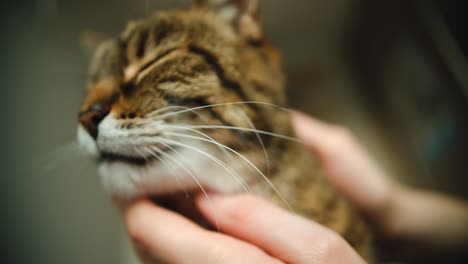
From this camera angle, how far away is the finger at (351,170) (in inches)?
26.0

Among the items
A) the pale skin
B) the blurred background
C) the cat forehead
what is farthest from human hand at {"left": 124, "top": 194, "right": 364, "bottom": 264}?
the cat forehead

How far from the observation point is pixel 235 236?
1.24ft

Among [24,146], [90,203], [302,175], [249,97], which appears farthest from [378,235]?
[24,146]

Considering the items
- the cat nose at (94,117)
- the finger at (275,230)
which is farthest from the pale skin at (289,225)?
the cat nose at (94,117)

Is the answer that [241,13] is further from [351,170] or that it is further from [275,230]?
[351,170]

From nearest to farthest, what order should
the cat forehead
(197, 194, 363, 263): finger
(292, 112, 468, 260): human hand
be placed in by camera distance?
(197, 194, 363, 263): finger → the cat forehead → (292, 112, 468, 260): human hand

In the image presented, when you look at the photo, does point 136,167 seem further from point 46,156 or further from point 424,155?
point 424,155

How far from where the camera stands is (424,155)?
2.25 feet

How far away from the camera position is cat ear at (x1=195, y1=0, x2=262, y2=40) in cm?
45

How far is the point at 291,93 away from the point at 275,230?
0.89ft

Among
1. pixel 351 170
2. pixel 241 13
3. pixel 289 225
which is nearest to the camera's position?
pixel 289 225

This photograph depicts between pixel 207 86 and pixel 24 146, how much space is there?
0.28 m

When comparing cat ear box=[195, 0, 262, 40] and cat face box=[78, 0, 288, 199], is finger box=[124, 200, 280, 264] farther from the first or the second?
cat ear box=[195, 0, 262, 40]

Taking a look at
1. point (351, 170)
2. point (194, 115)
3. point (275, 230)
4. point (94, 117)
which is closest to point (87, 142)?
point (94, 117)
